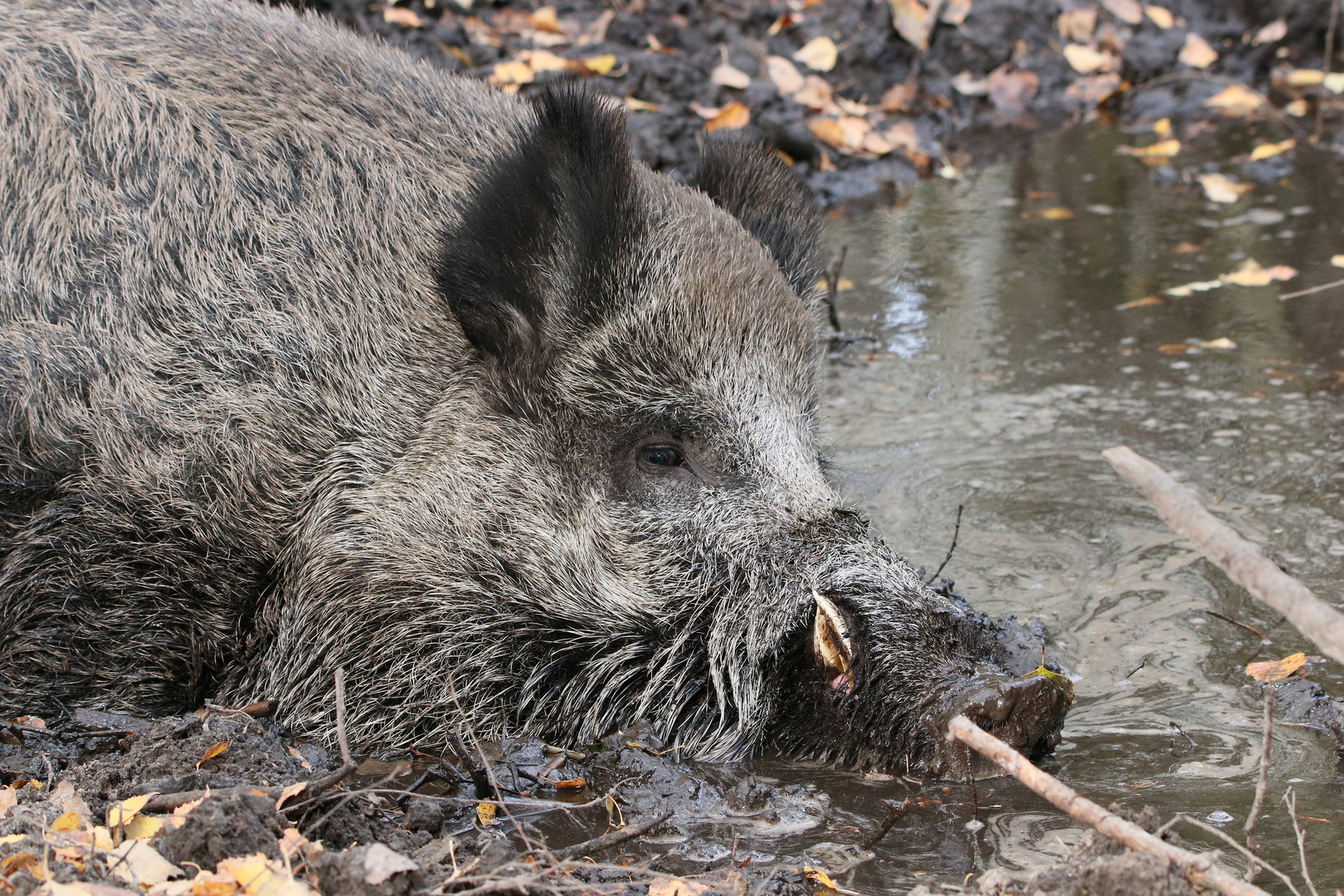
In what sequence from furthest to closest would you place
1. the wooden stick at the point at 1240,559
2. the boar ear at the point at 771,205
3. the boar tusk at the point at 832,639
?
the boar ear at the point at 771,205, the boar tusk at the point at 832,639, the wooden stick at the point at 1240,559

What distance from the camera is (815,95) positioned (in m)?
10.4

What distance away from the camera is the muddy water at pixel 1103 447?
328cm

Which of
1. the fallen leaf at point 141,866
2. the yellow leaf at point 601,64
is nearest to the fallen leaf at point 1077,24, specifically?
the yellow leaf at point 601,64

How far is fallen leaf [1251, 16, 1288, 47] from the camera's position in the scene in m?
12.3

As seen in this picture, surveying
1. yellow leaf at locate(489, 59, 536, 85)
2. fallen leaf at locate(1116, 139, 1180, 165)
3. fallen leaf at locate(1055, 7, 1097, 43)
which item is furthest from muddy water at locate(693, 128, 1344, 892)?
fallen leaf at locate(1055, 7, 1097, 43)

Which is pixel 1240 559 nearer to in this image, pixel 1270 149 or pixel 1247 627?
pixel 1247 627

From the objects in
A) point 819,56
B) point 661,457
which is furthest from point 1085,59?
point 661,457

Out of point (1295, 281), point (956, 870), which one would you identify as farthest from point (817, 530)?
point (1295, 281)

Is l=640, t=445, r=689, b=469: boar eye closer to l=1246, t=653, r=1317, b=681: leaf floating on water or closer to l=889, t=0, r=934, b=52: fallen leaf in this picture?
l=1246, t=653, r=1317, b=681: leaf floating on water

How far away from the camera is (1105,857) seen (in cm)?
247

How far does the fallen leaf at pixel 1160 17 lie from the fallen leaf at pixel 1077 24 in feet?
→ 2.07

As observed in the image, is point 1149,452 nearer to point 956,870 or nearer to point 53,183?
point 956,870

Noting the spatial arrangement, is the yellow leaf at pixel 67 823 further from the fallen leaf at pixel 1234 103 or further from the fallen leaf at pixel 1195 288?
the fallen leaf at pixel 1234 103

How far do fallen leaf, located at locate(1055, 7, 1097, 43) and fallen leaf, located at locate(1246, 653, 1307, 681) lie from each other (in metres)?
9.74
